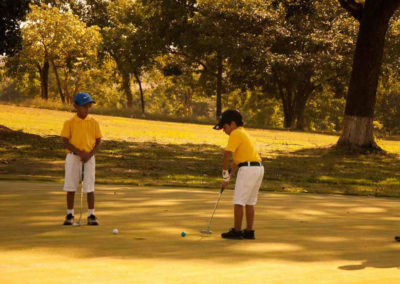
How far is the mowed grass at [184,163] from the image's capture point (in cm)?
1764

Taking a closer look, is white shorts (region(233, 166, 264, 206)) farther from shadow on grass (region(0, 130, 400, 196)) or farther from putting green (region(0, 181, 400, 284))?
shadow on grass (region(0, 130, 400, 196))

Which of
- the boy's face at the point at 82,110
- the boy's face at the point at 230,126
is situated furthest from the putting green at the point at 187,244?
the boy's face at the point at 82,110

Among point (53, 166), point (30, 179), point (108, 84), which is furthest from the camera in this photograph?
point (108, 84)

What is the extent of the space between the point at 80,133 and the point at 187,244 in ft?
7.08

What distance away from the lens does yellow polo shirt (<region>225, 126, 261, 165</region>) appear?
8.05 meters

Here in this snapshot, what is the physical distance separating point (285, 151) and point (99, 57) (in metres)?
51.2

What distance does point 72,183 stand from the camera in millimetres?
8773

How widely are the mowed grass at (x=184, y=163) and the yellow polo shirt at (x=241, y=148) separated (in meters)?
8.16

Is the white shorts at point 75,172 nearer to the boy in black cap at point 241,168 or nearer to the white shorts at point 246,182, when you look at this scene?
the boy in black cap at point 241,168

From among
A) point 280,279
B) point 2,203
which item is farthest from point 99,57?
point 280,279

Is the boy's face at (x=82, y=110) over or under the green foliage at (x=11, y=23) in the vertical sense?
under

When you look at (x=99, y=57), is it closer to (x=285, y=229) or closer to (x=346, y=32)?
(x=346, y=32)

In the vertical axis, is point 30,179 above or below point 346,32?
below

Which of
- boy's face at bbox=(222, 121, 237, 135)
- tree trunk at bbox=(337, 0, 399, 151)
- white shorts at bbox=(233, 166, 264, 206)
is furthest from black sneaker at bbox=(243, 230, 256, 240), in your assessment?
tree trunk at bbox=(337, 0, 399, 151)
